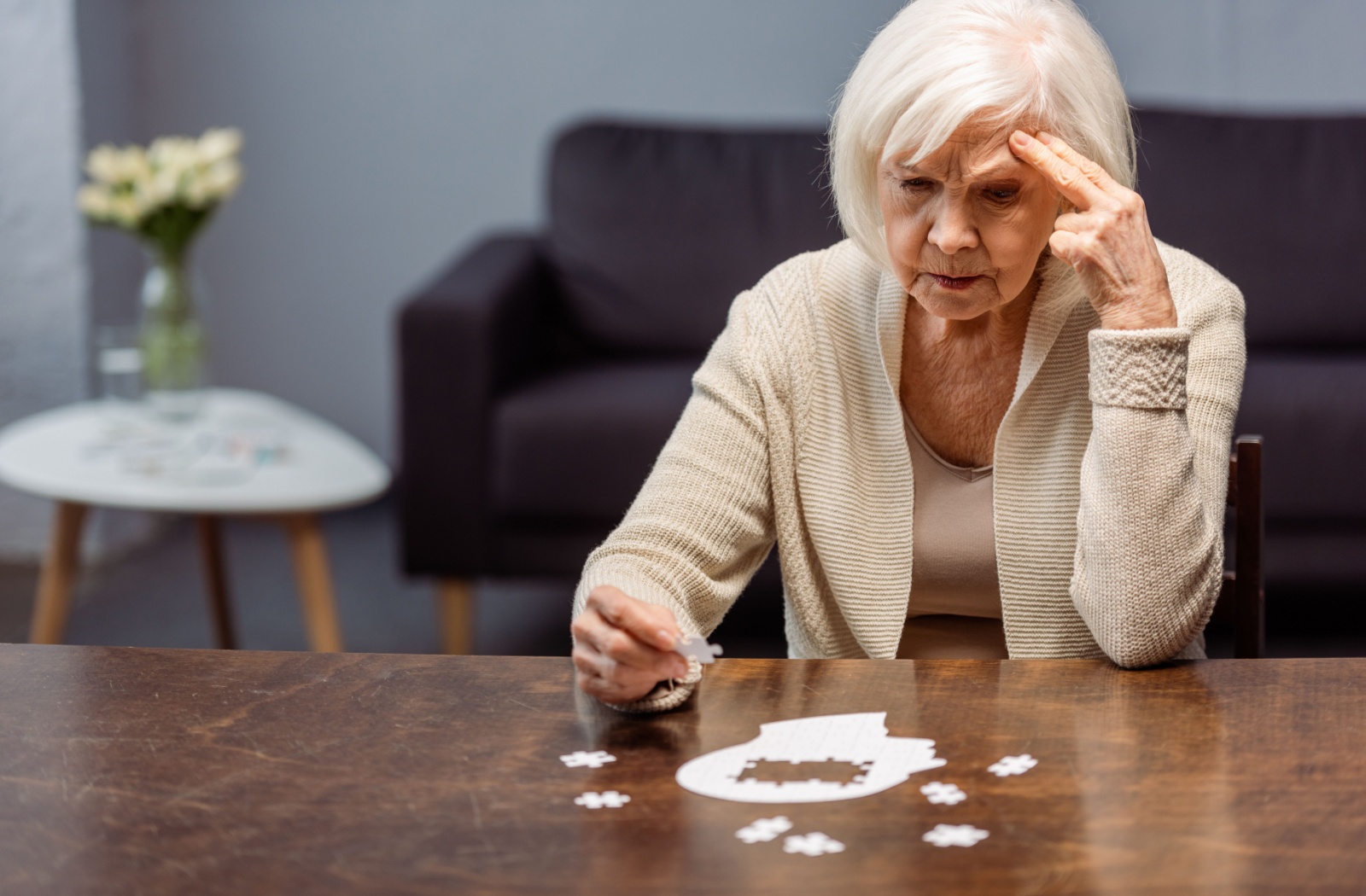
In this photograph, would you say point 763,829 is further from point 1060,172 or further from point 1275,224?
point 1275,224

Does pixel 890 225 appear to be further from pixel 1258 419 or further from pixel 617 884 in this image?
pixel 1258 419

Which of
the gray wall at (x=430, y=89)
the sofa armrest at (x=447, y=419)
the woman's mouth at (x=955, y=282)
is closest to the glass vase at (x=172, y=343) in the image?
the sofa armrest at (x=447, y=419)

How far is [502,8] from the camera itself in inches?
152

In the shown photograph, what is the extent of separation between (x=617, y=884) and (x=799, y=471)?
0.66 metres

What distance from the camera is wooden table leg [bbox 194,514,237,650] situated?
284 centimetres

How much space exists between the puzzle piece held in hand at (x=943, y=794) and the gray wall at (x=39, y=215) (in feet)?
10.5

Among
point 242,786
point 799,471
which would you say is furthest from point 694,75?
point 242,786

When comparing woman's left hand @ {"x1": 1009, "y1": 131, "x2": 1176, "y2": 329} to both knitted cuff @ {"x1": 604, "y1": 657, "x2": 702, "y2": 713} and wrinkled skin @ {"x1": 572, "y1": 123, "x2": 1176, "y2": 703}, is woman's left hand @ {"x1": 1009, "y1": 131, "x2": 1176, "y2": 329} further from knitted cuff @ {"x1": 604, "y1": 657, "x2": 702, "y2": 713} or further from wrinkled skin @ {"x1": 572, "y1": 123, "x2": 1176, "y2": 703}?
knitted cuff @ {"x1": 604, "y1": 657, "x2": 702, "y2": 713}

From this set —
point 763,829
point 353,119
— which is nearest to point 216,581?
point 353,119

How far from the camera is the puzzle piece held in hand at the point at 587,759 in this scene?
2.93ft

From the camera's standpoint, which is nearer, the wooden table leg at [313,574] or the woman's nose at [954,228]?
the woman's nose at [954,228]

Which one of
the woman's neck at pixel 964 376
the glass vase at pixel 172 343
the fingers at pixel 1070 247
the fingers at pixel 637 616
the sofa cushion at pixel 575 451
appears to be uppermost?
the fingers at pixel 1070 247

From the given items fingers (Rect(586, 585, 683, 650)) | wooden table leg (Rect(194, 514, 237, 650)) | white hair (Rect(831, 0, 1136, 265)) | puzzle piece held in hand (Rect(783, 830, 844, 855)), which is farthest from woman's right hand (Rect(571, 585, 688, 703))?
wooden table leg (Rect(194, 514, 237, 650))

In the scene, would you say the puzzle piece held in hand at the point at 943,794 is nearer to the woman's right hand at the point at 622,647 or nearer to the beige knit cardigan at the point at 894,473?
the woman's right hand at the point at 622,647
